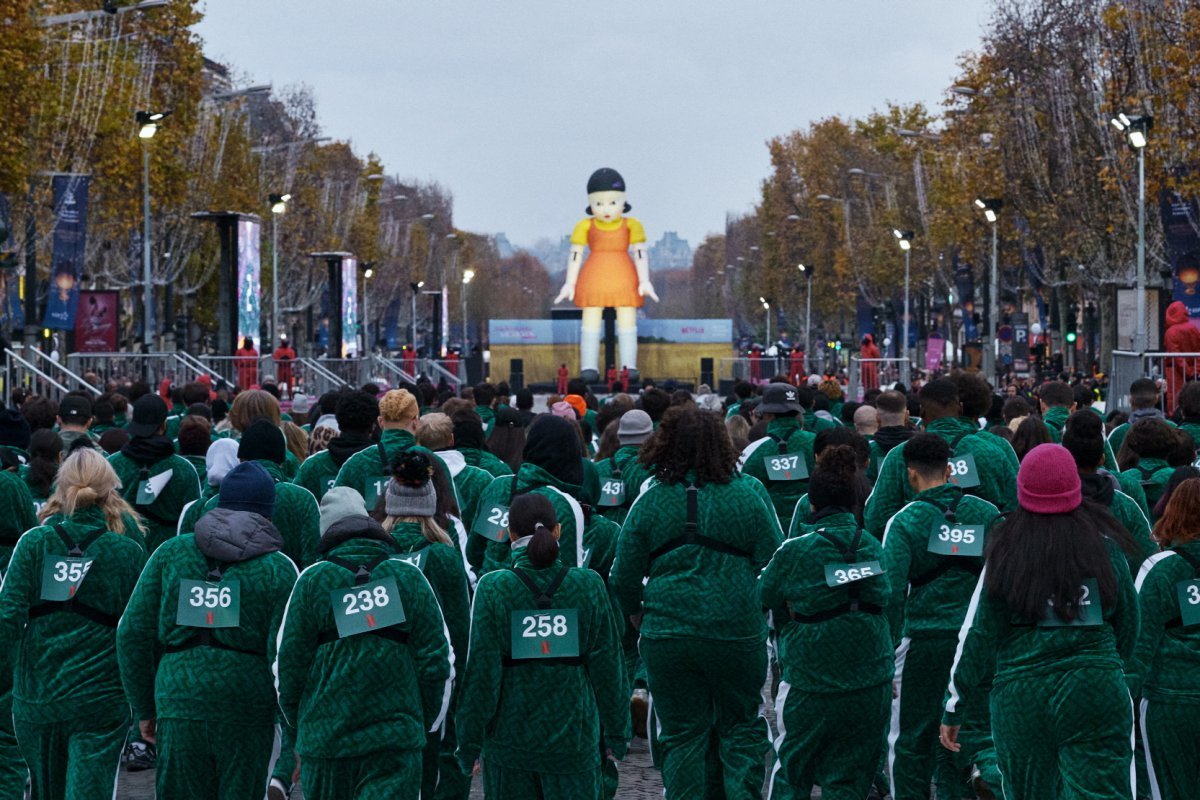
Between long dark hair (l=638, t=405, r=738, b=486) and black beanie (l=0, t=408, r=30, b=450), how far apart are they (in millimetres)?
4861

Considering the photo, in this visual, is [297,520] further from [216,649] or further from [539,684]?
[539,684]

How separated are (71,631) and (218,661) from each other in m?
1.18

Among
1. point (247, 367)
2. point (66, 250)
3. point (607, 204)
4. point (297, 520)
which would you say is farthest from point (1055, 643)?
point (607, 204)

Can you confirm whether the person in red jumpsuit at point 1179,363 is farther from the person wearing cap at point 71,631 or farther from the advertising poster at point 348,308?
the advertising poster at point 348,308

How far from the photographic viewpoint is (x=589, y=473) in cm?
1113

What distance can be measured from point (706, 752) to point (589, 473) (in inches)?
110

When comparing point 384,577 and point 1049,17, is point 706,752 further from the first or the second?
point 1049,17

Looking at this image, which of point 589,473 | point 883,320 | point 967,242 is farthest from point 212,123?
point 589,473

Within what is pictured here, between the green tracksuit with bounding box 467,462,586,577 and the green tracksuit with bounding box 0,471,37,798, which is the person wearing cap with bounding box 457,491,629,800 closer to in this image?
the green tracksuit with bounding box 467,462,586,577

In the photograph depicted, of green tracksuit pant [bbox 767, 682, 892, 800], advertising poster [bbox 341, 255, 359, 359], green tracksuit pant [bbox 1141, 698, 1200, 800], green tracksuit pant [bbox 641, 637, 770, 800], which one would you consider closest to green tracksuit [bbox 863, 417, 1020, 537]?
green tracksuit pant [bbox 641, 637, 770, 800]

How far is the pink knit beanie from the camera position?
22.7 feet

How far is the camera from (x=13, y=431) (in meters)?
12.1

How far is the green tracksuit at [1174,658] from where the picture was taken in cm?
756

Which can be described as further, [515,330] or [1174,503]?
[515,330]
